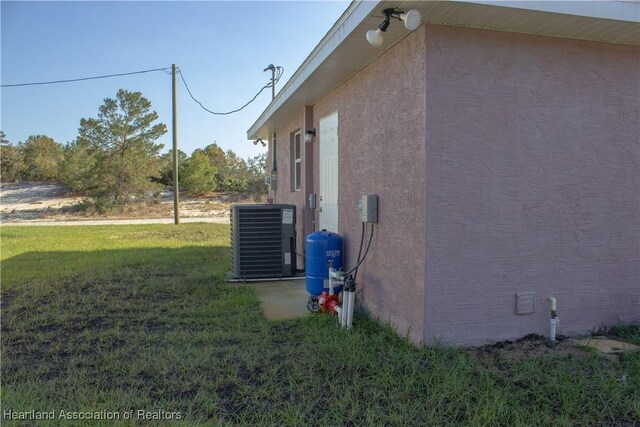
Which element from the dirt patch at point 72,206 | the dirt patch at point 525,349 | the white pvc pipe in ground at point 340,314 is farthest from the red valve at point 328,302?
the dirt patch at point 72,206

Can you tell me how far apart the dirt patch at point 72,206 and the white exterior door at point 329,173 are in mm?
15505

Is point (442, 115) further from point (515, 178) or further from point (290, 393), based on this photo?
point (290, 393)

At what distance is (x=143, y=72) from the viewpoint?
2023cm

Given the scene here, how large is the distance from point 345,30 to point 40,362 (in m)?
3.70

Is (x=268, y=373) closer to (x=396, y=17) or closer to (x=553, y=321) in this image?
(x=553, y=321)

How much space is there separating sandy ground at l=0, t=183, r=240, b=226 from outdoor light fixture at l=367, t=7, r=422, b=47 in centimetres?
1807

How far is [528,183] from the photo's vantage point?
3.93 m

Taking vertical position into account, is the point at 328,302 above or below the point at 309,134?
below

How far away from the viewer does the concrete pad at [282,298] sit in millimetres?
5105

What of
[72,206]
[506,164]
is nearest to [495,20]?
[506,164]

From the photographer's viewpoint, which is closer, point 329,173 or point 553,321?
point 553,321

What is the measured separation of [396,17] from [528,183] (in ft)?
5.79

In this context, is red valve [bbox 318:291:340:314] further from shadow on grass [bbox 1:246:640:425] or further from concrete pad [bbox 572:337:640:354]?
concrete pad [bbox 572:337:640:354]

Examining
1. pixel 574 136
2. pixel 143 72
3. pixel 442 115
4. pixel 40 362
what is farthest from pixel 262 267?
pixel 143 72
